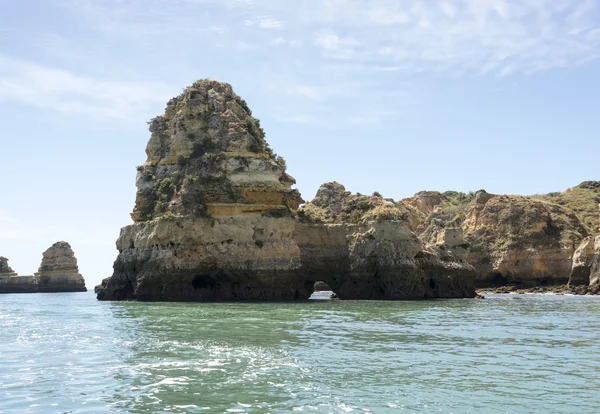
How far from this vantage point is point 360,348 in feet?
59.6

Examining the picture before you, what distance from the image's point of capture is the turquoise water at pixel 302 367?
454 inches

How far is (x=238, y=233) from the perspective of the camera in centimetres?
4366

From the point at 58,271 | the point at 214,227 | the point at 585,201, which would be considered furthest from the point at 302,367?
the point at 58,271

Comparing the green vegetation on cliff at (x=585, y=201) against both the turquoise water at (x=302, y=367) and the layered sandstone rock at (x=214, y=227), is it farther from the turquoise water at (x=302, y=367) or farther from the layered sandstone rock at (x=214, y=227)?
the turquoise water at (x=302, y=367)

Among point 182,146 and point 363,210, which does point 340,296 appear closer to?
point 363,210

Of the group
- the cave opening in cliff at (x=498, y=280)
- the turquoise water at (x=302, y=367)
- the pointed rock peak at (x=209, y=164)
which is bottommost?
the turquoise water at (x=302, y=367)

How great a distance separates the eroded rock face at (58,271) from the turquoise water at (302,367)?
9011 centimetres

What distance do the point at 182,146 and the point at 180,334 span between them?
28081 millimetres

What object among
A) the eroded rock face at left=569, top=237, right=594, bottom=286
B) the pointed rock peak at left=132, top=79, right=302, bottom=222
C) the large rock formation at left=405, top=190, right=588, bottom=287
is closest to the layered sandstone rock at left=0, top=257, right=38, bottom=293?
the large rock formation at left=405, top=190, right=588, bottom=287

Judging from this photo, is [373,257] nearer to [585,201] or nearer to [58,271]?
[585,201]

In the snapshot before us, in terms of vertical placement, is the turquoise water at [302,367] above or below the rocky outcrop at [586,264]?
below

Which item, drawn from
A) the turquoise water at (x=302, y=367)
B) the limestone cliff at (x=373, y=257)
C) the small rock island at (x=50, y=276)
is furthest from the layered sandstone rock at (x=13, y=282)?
the turquoise water at (x=302, y=367)

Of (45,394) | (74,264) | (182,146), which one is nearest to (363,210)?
(182,146)

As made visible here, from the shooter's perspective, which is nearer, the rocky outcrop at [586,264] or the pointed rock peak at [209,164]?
the pointed rock peak at [209,164]
